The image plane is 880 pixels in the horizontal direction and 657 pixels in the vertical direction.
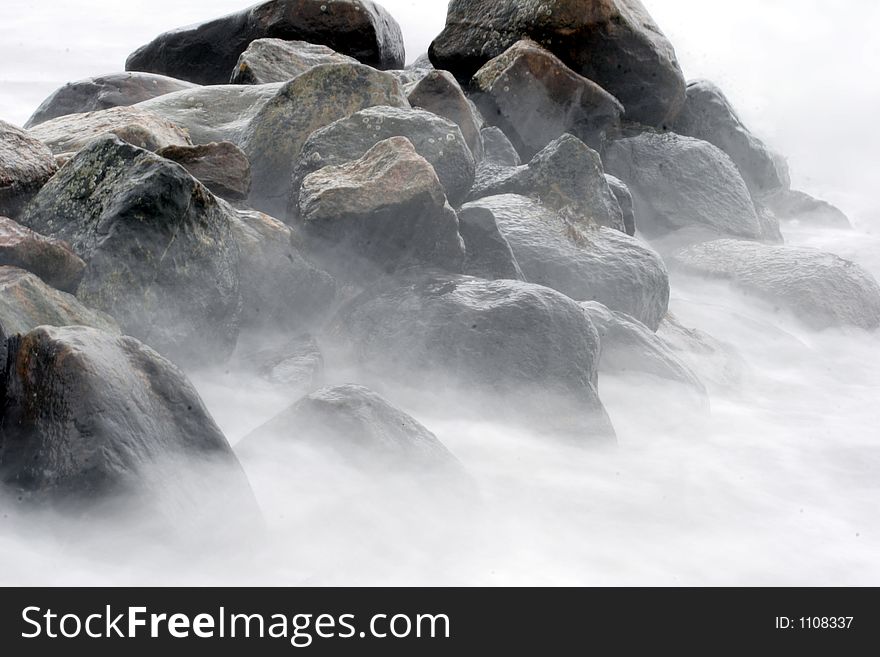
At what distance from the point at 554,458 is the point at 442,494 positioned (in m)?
0.90

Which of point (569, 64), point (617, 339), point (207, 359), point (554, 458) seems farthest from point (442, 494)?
point (569, 64)

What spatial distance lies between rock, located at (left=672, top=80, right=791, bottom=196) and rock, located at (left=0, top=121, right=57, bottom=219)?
23.6 feet

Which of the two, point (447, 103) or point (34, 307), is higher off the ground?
point (447, 103)

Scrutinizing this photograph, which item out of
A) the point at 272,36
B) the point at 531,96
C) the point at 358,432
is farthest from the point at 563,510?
the point at 272,36

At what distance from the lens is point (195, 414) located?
446 centimetres

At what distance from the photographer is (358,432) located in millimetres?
4934

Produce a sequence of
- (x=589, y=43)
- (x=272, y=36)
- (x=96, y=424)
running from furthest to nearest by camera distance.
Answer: (x=272, y=36), (x=589, y=43), (x=96, y=424)

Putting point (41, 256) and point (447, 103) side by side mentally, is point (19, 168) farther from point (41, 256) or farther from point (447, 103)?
point (447, 103)

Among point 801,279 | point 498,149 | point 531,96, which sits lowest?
point 801,279

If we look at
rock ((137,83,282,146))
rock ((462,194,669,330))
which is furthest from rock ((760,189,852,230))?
rock ((137,83,282,146))

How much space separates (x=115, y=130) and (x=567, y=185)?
3176 millimetres

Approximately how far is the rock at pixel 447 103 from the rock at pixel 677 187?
2.52 m

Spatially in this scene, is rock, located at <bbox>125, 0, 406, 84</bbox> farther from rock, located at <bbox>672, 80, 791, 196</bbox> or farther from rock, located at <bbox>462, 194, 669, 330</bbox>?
rock, located at <bbox>462, 194, 669, 330</bbox>

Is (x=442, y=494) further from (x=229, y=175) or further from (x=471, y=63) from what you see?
(x=471, y=63)
